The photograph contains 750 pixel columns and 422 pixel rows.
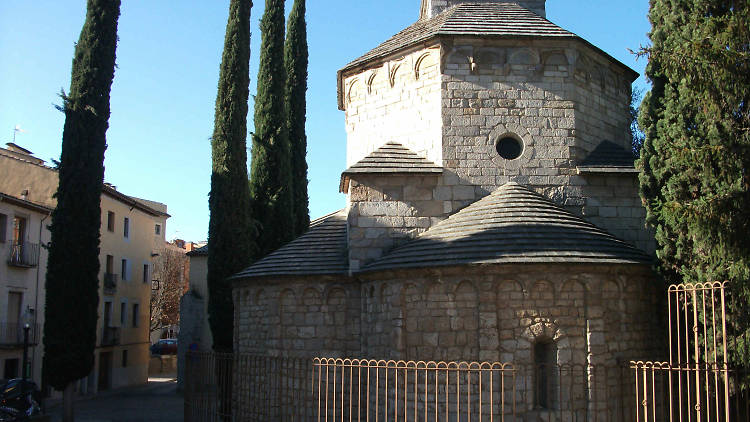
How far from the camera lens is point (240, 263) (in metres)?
16.7

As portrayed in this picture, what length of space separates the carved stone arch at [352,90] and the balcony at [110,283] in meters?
14.8

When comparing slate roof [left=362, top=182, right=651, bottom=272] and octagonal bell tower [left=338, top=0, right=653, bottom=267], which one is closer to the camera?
slate roof [left=362, top=182, right=651, bottom=272]

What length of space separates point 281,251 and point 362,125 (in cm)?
326

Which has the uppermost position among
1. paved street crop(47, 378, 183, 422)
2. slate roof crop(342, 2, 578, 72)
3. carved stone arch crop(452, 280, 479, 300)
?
slate roof crop(342, 2, 578, 72)

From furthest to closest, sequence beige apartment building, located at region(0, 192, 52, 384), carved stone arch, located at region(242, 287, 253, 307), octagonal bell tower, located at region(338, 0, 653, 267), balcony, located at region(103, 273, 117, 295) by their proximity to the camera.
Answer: balcony, located at region(103, 273, 117, 295), beige apartment building, located at region(0, 192, 52, 384), carved stone arch, located at region(242, 287, 253, 307), octagonal bell tower, located at region(338, 0, 653, 267)

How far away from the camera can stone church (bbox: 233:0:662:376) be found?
9.88 m

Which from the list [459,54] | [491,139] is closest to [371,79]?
[459,54]

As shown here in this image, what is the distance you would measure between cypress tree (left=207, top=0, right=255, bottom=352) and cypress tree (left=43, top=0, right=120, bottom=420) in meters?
2.78

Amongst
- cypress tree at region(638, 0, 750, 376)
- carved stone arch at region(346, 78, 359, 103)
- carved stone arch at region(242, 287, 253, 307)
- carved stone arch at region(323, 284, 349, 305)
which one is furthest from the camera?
carved stone arch at region(346, 78, 359, 103)

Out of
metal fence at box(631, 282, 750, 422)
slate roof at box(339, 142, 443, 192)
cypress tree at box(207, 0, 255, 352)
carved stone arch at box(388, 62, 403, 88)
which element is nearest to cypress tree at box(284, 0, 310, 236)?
cypress tree at box(207, 0, 255, 352)

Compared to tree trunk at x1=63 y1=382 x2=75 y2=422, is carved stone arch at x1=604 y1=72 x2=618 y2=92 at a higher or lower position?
higher

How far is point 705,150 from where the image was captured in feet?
29.1

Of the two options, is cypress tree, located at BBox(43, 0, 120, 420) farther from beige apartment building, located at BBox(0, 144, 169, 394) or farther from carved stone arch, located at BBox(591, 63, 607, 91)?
carved stone arch, located at BBox(591, 63, 607, 91)

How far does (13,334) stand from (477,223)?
50.3 feet
